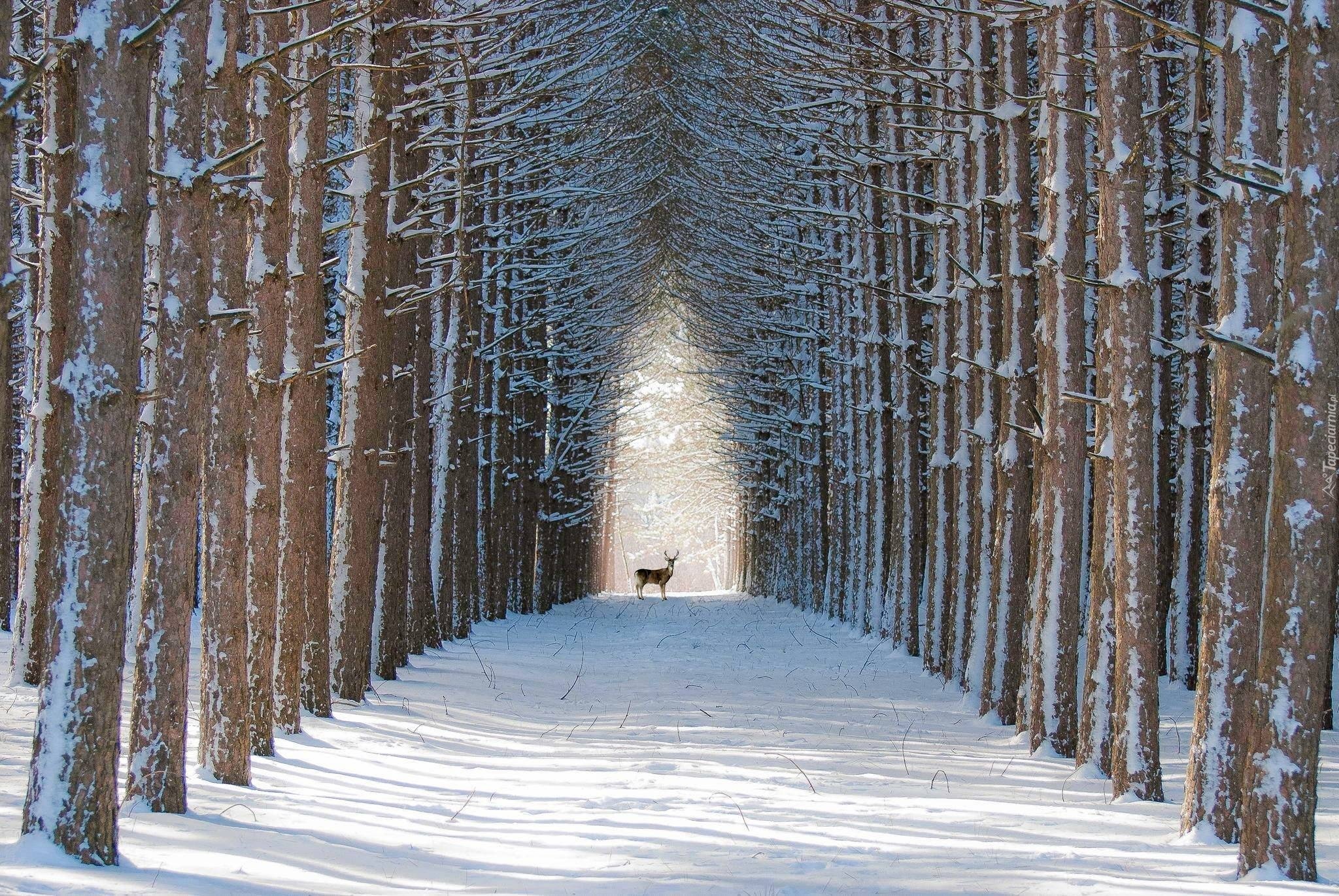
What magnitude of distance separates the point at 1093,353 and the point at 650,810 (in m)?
10.9

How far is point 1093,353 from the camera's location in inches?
684

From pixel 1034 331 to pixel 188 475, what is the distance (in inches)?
322

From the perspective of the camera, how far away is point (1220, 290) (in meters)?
8.05

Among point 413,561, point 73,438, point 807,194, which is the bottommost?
point 413,561

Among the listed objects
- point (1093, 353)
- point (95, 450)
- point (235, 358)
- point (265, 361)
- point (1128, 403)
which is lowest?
point (95, 450)

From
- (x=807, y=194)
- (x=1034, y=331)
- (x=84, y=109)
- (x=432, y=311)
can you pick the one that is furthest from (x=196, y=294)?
(x=807, y=194)

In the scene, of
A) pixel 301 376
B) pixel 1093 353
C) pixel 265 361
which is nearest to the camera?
pixel 265 361

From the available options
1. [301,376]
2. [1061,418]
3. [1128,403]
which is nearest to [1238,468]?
[1128,403]

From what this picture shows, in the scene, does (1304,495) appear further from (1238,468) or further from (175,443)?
(175,443)

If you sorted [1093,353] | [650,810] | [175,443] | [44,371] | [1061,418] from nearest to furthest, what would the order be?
1. [175,443]
2. [650,810]
3. [1061,418]
4. [44,371]
5. [1093,353]

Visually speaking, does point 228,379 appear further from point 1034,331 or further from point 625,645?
point 625,645

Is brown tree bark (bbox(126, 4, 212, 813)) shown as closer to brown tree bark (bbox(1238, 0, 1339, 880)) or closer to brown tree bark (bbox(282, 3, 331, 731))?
brown tree bark (bbox(282, 3, 331, 731))

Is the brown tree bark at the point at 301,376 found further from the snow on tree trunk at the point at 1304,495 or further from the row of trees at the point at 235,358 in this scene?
the snow on tree trunk at the point at 1304,495

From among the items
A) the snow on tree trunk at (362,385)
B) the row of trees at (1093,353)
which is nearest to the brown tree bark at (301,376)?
the snow on tree trunk at (362,385)
